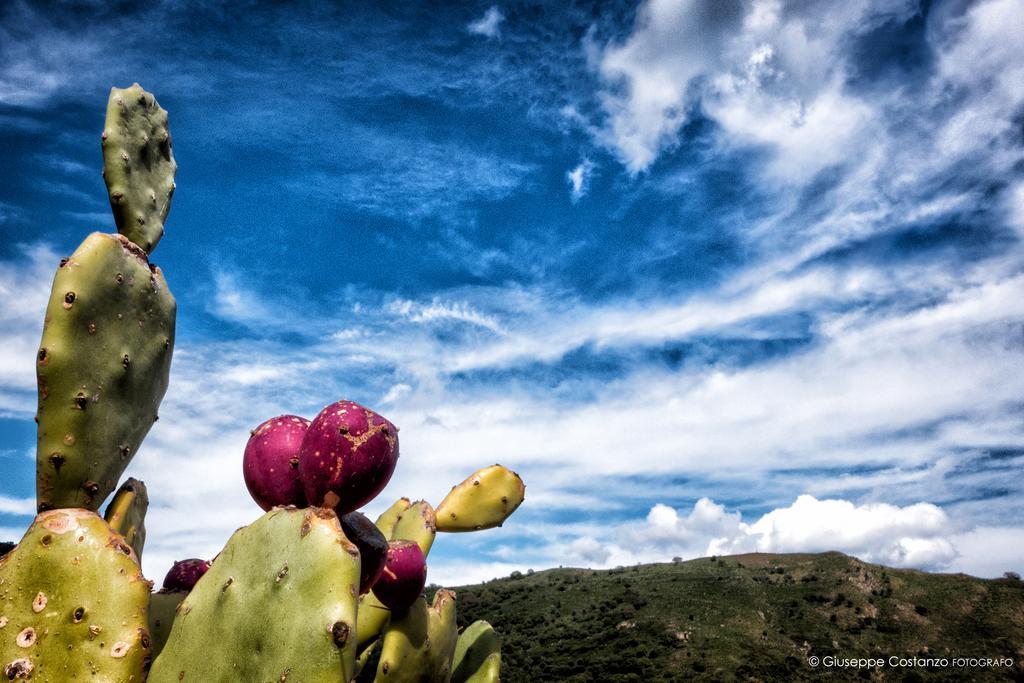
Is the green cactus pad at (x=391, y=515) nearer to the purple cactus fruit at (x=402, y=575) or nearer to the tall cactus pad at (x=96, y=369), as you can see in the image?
the purple cactus fruit at (x=402, y=575)

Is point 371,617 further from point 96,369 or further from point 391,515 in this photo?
point 96,369

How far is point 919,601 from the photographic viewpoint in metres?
48.7

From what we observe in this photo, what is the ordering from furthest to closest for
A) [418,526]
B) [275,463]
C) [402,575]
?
[418,526] → [402,575] → [275,463]

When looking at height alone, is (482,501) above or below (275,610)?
above

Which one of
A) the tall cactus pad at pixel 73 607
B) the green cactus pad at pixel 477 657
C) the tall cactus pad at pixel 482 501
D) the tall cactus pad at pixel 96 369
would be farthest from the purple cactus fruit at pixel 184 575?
the green cactus pad at pixel 477 657

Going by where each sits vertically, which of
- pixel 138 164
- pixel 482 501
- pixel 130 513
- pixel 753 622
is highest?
pixel 138 164

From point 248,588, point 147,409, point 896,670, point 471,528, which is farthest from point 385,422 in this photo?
point 896,670

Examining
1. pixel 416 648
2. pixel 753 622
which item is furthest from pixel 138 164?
pixel 753 622

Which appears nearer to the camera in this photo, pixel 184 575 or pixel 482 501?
pixel 184 575

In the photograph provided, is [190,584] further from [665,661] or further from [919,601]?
[919,601]

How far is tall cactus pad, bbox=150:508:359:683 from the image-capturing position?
189 cm

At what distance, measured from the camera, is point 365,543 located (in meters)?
2.18

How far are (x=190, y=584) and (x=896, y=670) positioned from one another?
150 feet

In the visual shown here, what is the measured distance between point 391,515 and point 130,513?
4.46 ft
